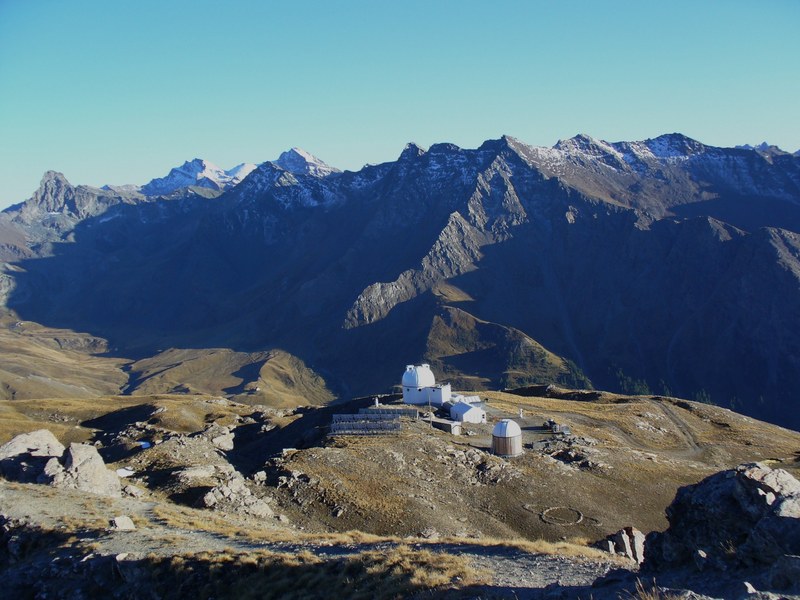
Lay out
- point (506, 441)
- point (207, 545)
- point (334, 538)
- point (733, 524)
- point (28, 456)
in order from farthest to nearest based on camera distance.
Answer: point (506, 441)
point (28, 456)
point (334, 538)
point (207, 545)
point (733, 524)

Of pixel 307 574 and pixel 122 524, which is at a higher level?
pixel 307 574

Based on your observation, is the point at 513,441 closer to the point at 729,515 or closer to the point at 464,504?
the point at 464,504

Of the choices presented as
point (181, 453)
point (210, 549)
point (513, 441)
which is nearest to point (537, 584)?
point (210, 549)

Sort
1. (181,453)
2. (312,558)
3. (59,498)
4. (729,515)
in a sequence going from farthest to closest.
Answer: (181,453), (59,498), (312,558), (729,515)

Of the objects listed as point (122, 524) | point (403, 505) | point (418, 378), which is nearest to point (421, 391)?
point (418, 378)

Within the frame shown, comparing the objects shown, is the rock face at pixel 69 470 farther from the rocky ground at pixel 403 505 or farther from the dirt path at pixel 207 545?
the dirt path at pixel 207 545

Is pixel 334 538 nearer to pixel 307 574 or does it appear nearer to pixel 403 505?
pixel 307 574

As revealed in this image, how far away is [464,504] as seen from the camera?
54.0 metres

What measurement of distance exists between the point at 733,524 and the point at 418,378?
223ft

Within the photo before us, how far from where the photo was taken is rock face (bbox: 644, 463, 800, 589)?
1969cm

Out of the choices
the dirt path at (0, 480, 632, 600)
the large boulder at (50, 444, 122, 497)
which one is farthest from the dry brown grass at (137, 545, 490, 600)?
the large boulder at (50, 444, 122, 497)

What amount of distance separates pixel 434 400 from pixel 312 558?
61583mm

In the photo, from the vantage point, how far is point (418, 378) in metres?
89.7

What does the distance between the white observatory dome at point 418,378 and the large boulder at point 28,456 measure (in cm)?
4465
